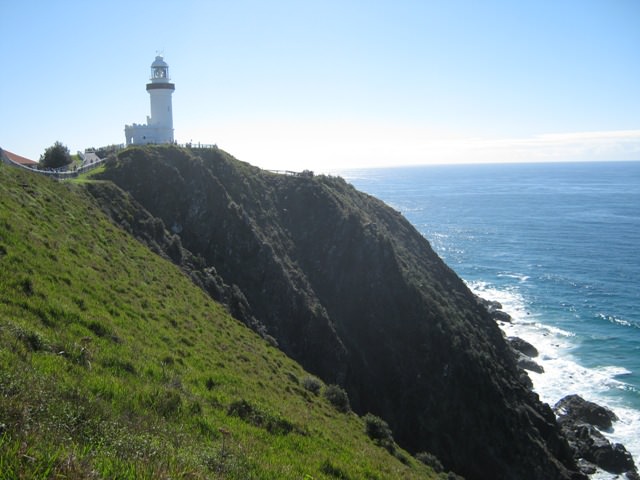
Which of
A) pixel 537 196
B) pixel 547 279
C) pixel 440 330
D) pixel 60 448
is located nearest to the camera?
pixel 60 448

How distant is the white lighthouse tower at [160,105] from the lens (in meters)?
57.3

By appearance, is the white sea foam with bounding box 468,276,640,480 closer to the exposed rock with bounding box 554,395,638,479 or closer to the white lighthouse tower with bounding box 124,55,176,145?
the exposed rock with bounding box 554,395,638,479

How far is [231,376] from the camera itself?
669 inches

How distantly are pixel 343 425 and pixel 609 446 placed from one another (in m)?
32.3

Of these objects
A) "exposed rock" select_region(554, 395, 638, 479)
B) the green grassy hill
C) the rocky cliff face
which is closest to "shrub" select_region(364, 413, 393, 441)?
the green grassy hill

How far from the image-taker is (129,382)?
11.2 metres

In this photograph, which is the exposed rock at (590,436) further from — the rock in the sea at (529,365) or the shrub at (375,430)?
the shrub at (375,430)

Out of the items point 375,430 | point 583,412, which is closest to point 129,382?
point 375,430

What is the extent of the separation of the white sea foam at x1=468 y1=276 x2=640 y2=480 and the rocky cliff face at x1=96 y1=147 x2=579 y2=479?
492 centimetres

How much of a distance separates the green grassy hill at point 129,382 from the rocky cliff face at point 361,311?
15232mm

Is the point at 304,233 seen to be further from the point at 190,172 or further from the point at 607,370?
the point at 607,370

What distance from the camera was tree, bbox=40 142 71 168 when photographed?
48.0 m

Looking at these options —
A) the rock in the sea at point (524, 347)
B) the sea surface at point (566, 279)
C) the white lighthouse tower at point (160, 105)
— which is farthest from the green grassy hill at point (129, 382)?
the rock in the sea at point (524, 347)

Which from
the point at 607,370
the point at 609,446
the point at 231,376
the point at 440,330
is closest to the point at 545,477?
the point at 609,446
